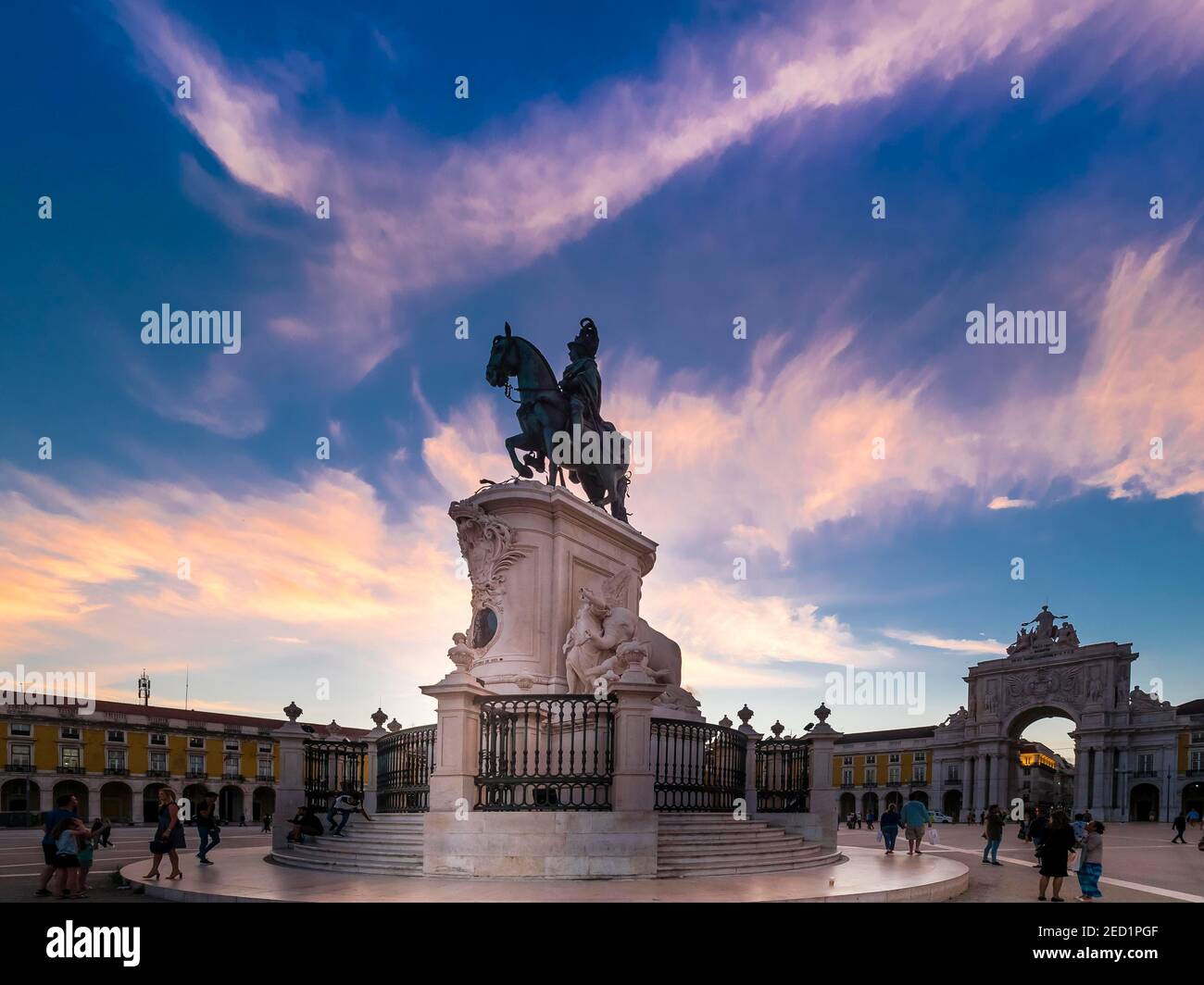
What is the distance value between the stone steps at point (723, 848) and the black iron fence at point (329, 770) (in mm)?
6555

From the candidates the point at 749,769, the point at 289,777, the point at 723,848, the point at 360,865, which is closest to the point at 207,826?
→ the point at 289,777

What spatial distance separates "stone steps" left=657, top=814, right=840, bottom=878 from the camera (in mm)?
10711

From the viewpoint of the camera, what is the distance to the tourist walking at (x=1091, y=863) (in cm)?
1058

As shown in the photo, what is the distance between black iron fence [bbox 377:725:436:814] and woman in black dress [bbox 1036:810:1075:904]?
8.07m

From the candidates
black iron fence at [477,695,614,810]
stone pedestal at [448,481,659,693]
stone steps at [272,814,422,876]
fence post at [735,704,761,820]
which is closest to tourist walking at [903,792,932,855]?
fence post at [735,704,761,820]

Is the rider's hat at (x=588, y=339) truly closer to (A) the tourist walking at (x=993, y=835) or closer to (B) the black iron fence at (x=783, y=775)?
(B) the black iron fence at (x=783, y=775)

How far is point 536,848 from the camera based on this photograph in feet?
32.9

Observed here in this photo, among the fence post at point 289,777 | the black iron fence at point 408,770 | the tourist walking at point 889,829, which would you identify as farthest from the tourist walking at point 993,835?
the fence post at point 289,777

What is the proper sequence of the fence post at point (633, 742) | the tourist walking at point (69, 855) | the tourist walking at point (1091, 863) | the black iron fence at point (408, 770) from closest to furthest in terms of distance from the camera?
the tourist walking at point (69, 855)
the fence post at point (633, 742)
the tourist walking at point (1091, 863)
the black iron fence at point (408, 770)

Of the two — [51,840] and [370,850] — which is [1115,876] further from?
[51,840]

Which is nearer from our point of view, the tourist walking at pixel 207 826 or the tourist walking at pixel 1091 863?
the tourist walking at pixel 1091 863
